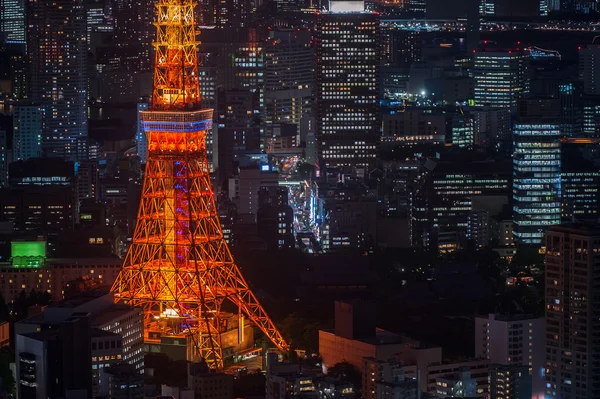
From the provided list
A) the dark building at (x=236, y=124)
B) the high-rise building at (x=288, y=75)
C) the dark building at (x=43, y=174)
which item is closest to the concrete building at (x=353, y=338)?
the dark building at (x=43, y=174)

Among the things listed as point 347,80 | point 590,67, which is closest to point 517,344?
point 347,80

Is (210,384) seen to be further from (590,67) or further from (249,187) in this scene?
(590,67)

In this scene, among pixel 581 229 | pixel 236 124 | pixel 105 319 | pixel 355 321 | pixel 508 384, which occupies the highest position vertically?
pixel 581 229

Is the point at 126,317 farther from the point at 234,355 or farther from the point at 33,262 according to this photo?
the point at 33,262

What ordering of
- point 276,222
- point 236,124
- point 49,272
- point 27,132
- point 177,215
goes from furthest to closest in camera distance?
point 27,132 → point 236,124 → point 276,222 → point 49,272 → point 177,215

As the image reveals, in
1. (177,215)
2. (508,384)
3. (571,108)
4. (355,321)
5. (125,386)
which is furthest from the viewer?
(571,108)

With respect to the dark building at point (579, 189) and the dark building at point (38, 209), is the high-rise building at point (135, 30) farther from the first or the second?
the dark building at point (38, 209)
